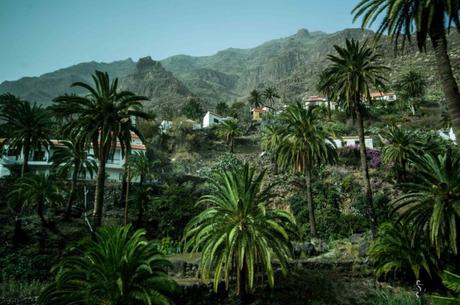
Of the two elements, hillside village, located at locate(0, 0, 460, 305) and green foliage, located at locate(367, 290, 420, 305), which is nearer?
hillside village, located at locate(0, 0, 460, 305)

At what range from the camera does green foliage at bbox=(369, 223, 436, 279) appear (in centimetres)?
1881

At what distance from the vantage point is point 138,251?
47.5 ft

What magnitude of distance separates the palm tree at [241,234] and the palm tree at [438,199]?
779 cm

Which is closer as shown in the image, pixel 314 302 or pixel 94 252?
pixel 94 252

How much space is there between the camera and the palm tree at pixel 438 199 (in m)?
16.5

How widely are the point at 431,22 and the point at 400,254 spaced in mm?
13356

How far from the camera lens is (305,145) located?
97.2ft

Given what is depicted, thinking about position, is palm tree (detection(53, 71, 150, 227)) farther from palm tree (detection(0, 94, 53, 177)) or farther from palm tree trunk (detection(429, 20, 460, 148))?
palm tree (detection(0, 94, 53, 177))

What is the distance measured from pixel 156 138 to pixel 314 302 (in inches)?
2151

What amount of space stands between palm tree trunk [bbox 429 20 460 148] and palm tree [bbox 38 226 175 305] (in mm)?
15026

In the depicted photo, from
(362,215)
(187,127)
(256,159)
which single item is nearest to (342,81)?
(362,215)

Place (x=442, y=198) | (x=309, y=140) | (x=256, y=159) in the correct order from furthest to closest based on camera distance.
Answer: (x=256, y=159) < (x=309, y=140) < (x=442, y=198)

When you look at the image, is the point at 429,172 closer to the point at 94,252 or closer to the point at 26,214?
the point at 94,252

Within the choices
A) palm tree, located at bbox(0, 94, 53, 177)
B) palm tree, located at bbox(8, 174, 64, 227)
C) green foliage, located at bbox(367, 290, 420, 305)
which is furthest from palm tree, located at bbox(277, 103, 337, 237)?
palm tree, located at bbox(0, 94, 53, 177)
